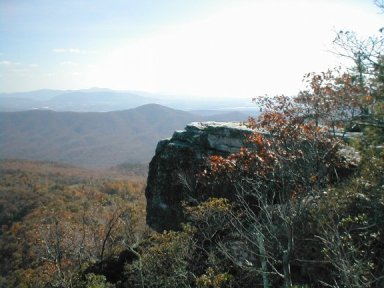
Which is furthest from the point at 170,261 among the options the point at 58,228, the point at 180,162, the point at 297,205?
the point at 58,228

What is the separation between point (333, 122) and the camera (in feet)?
54.9

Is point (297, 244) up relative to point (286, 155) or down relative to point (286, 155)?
down

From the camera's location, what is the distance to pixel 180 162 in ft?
78.3

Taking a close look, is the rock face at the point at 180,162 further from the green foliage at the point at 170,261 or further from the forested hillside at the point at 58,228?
the green foliage at the point at 170,261

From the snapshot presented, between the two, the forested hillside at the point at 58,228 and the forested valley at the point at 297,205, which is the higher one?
the forested valley at the point at 297,205

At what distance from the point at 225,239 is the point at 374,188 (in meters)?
8.37

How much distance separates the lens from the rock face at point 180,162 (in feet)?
74.4

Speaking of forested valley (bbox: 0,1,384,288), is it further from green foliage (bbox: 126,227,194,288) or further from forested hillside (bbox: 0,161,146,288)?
forested hillside (bbox: 0,161,146,288)

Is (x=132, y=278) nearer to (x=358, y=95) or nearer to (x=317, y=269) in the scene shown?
(x=317, y=269)

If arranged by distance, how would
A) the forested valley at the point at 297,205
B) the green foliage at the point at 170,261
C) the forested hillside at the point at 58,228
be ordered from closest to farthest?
1. the forested valley at the point at 297,205
2. the green foliage at the point at 170,261
3. the forested hillside at the point at 58,228

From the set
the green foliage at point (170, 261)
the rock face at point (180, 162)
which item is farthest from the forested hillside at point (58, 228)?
the green foliage at point (170, 261)

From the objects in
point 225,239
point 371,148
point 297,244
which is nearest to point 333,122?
point 371,148

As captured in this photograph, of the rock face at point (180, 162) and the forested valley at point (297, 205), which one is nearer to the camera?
the forested valley at point (297, 205)

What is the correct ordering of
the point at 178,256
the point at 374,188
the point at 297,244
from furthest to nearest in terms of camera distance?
1. the point at 178,256
2. the point at 297,244
3. the point at 374,188
